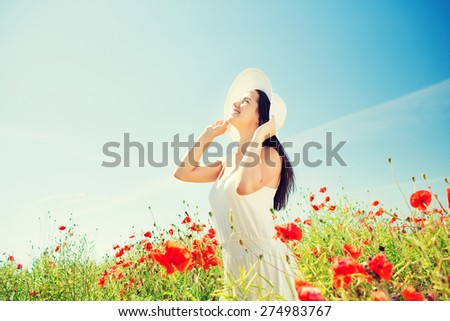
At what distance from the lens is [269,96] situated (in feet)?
7.94

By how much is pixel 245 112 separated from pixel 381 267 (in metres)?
1.41

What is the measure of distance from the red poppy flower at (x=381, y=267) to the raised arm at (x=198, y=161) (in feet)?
4.70

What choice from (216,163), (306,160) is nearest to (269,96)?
(216,163)

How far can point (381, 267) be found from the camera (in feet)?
3.87

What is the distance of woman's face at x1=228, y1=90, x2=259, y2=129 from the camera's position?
7.64ft

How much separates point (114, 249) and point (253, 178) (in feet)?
7.89

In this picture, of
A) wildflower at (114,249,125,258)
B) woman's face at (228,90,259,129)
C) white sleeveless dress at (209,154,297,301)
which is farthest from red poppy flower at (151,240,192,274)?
wildflower at (114,249,125,258)

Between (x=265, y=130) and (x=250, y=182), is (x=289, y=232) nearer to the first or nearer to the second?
A: (x=250, y=182)

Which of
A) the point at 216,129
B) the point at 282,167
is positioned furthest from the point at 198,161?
the point at 282,167

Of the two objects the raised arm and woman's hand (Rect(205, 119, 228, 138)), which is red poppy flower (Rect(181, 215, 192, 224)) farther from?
woman's hand (Rect(205, 119, 228, 138))

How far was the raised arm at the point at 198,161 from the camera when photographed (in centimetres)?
241
